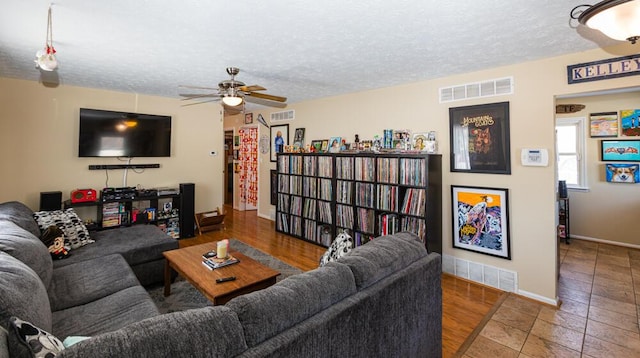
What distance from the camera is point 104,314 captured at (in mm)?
1765

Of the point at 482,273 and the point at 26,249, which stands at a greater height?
the point at 26,249

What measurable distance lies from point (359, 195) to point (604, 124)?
3.85 m

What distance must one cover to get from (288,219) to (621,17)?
433cm

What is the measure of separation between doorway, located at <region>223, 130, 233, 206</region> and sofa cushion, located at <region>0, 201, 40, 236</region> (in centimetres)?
484

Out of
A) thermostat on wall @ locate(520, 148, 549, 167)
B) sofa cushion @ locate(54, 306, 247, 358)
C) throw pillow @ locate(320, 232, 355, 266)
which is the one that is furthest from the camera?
thermostat on wall @ locate(520, 148, 549, 167)

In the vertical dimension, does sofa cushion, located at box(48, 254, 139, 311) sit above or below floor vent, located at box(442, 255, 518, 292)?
above

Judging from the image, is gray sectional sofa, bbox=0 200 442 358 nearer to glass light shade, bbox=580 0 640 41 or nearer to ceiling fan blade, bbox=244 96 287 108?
glass light shade, bbox=580 0 640 41

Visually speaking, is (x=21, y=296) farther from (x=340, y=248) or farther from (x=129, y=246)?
(x=129, y=246)

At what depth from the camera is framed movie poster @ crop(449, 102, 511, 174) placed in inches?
118

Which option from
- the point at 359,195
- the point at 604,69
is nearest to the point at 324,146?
the point at 359,195

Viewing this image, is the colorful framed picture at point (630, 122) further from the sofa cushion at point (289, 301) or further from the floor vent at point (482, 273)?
the sofa cushion at point (289, 301)

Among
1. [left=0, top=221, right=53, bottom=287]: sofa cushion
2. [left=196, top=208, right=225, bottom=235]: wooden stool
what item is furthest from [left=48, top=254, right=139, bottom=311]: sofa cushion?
[left=196, top=208, right=225, bottom=235]: wooden stool

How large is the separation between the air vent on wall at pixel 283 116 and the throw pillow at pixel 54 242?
12.3 feet

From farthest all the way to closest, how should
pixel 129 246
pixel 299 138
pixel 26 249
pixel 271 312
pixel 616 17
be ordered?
1. pixel 299 138
2. pixel 129 246
3. pixel 26 249
4. pixel 616 17
5. pixel 271 312
